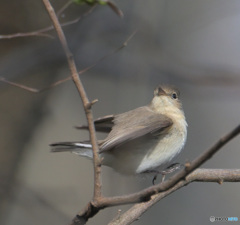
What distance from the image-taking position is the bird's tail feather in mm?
2646

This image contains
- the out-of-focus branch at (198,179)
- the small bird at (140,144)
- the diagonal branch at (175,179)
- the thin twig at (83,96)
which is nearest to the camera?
the diagonal branch at (175,179)

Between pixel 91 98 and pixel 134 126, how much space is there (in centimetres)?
270

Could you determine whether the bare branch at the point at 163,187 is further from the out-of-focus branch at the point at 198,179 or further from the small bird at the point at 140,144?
the small bird at the point at 140,144

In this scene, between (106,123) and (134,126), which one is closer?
(134,126)

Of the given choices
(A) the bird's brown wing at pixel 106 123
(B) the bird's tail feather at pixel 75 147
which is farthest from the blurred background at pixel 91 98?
(B) the bird's tail feather at pixel 75 147

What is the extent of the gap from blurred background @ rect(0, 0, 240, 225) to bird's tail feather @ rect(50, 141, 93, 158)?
5.33 feet

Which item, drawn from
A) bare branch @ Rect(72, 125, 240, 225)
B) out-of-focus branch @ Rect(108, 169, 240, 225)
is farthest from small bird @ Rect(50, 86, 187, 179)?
bare branch @ Rect(72, 125, 240, 225)

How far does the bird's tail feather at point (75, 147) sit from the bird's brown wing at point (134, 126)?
0.42 feet

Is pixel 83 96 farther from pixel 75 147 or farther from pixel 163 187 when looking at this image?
pixel 75 147

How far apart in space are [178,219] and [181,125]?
2.40 m

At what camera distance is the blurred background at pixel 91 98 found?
15.3 ft

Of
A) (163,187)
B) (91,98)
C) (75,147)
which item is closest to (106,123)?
(75,147)

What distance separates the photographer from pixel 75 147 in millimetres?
2715

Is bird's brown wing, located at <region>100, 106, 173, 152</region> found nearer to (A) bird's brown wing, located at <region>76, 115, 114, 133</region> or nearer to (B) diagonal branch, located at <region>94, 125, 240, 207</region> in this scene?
(A) bird's brown wing, located at <region>76, 115, 114, 133</region>
